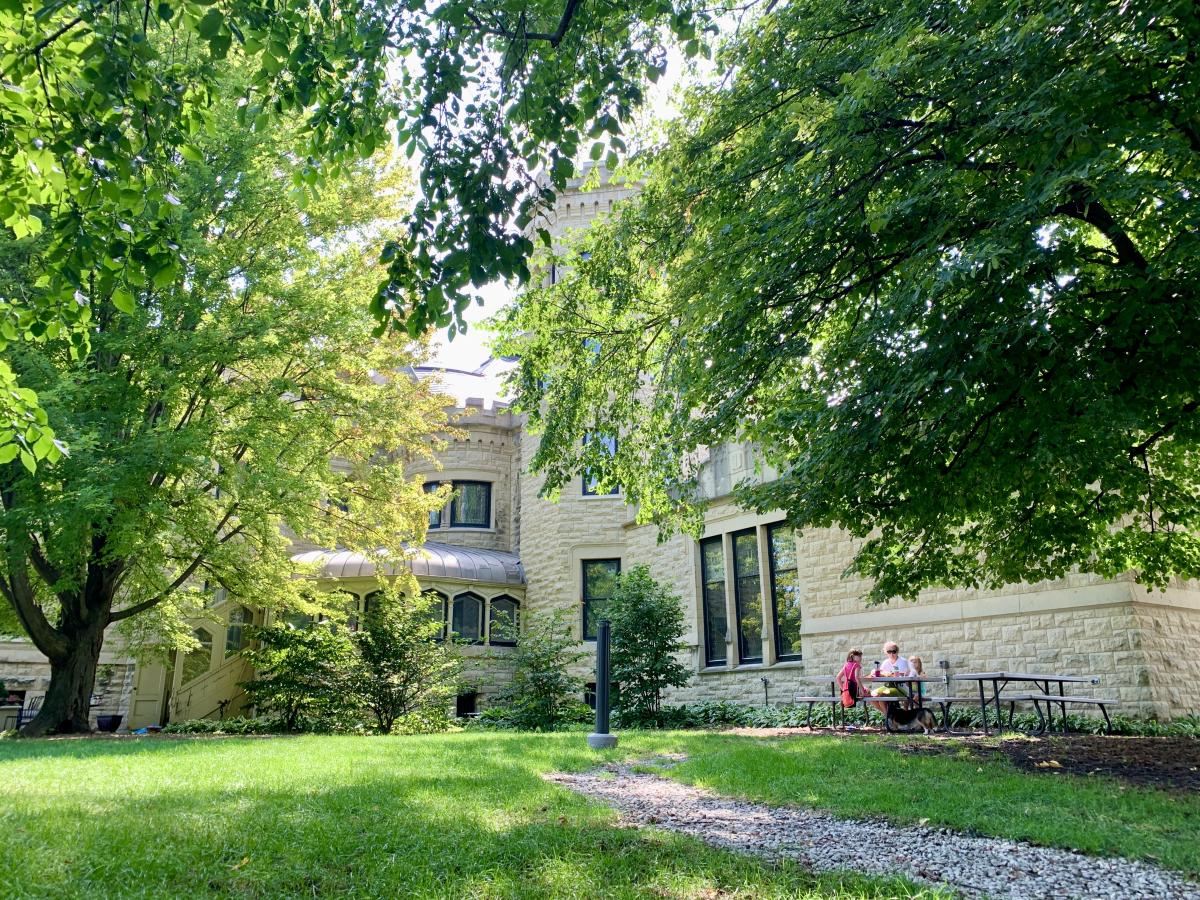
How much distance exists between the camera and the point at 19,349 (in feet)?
33.8

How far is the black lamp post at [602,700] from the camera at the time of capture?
32.4ft

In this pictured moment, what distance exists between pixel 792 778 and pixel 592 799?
1.94 m

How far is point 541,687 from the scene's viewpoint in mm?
15797

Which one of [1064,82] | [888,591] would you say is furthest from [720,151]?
[888,591]

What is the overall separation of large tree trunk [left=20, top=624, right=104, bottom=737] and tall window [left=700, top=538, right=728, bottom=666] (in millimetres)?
11614

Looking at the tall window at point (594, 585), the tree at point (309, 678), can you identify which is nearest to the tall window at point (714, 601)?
the tall window at point (594, 585)

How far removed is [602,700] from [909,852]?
19.4 feet

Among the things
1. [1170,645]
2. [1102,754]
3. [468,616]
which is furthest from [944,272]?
[468,616]

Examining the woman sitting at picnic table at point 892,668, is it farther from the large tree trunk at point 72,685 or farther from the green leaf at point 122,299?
the large tree trunk at point 72,685

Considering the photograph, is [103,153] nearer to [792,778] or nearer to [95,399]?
[792,778]

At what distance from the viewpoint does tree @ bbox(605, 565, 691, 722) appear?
1570 cm

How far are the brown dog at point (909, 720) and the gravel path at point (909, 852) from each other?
21.9ft

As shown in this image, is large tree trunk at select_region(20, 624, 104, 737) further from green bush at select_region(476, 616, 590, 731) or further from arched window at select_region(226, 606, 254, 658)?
arched window at select_region(226, 606, 254, 658)

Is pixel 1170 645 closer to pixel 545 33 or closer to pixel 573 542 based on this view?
pixel 545 33
